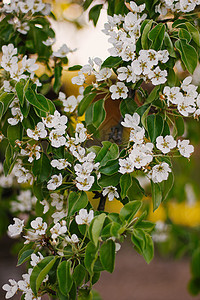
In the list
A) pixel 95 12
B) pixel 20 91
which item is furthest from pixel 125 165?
pixel 95 12

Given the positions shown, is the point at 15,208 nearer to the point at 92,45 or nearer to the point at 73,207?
the point at 92,45

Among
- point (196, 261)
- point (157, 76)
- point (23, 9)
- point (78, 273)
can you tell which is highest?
point (23, 9)

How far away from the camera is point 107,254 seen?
25.5 inches

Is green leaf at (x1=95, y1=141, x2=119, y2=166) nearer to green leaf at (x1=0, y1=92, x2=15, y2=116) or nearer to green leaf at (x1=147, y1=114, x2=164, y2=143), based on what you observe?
green leaf at (x1=147, y1=114, x2=164, y2=143)

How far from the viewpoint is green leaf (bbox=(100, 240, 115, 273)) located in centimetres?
65

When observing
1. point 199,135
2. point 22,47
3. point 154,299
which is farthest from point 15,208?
point 154,299

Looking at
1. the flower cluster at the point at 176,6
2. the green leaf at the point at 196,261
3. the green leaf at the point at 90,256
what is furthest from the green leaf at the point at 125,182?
the green leaf at the point at 196,261

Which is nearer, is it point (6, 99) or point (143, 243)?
point (143, 243)

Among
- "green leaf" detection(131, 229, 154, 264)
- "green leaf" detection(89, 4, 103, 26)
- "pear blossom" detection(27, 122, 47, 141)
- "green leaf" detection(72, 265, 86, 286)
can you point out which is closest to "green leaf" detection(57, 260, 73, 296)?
"green leaf" detection(72, 265, 86, 286)

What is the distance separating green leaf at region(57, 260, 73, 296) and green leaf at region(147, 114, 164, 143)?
0.28 meters

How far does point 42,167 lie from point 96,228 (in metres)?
0.23

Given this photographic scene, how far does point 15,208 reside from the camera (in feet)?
5.09

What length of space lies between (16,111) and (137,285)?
2617 millimetres

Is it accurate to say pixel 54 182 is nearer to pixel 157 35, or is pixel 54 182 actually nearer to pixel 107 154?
pixel 107 154
